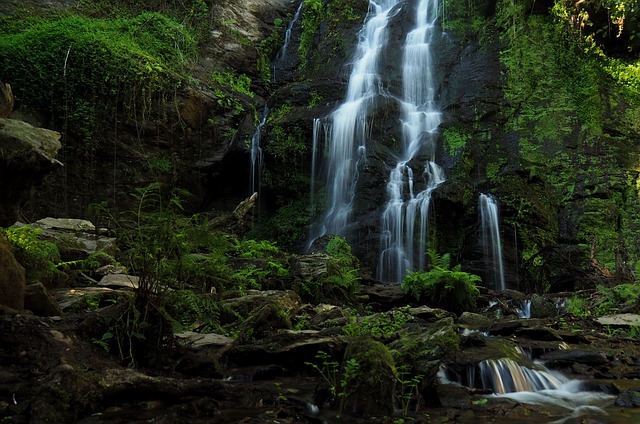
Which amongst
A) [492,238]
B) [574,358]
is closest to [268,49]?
[492,238]

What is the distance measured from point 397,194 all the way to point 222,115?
730 centimetres

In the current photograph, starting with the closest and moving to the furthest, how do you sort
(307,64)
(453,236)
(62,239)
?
(62,239) < (453,236) < (307,64)

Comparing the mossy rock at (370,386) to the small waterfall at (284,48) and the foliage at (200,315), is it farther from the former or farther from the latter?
the small waterfall at (284,48)

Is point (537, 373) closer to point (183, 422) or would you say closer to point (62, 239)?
point (183, 422)

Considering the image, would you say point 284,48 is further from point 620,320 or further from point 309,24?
point 620,320

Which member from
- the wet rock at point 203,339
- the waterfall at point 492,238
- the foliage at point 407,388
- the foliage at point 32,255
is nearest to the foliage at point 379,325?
the foliage at point 407,388

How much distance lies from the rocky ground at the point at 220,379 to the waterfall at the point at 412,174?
7.16 metres

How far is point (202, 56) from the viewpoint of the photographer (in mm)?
18891

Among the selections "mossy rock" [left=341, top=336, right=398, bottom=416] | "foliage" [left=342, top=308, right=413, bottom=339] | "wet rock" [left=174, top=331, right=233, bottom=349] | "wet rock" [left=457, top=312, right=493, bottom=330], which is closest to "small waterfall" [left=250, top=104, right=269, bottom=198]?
"foliage" [left=342, top=308, right=413, bottom=339]

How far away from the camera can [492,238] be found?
1271cm

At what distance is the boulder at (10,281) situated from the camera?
3.93 metres

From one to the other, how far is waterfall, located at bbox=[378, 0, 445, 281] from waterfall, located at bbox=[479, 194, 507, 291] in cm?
156

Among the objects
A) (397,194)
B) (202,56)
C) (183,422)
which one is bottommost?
(183,422)

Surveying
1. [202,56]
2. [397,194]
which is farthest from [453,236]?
[202,56]
